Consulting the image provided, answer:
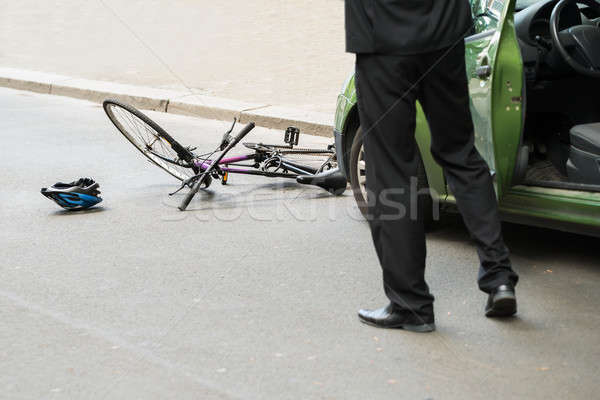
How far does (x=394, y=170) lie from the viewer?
394 cm

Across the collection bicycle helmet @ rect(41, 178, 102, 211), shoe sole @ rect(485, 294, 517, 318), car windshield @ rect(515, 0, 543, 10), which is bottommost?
bicycle helmet @ rect(41, 178, 102, 211)

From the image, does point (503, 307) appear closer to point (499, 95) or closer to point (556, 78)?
point (499, 95)

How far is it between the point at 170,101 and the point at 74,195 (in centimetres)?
415

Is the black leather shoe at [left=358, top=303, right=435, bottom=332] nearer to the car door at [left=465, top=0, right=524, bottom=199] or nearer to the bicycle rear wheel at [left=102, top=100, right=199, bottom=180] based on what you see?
the car door at [left=465, top=0, right=524, bottom=199]

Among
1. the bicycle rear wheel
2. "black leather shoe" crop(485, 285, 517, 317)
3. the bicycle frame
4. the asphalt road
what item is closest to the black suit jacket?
"black leather shoe" crop(485, 285, 517, 317)

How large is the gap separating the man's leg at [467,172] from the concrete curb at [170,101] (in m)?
4.61

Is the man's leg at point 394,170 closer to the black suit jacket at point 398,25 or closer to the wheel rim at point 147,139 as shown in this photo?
the black suit jacket at point 398,25

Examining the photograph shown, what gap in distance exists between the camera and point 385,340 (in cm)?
395

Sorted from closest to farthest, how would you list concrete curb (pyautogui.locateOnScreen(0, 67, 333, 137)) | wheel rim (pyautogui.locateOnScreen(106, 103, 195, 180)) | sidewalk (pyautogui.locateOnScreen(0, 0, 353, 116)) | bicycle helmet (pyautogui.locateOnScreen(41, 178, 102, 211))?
bicycle helmet (pyautogui.locateOnScreen(41, 178, 102, 211))
wheel rim (pyautogui.locateOnScreen(106, 103, 195, 180))
concrete curb (pyautogui.locateOnScreen(0, 67, 333, 137))
sidewalk (pyautogui.locateOnScreen(0, 0, 353, 116))

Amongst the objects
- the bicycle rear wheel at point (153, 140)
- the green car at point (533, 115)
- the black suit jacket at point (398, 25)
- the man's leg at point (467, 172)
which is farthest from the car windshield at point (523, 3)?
the bicycle rear wheel at point (153, 140)

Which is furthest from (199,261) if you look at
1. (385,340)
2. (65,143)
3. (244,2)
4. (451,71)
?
(244,2)

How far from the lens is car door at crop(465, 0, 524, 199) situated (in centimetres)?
454

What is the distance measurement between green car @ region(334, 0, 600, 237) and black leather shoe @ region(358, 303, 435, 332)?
3.22 ft

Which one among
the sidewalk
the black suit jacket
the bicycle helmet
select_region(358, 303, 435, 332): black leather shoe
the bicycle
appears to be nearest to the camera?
the black suit jacket
